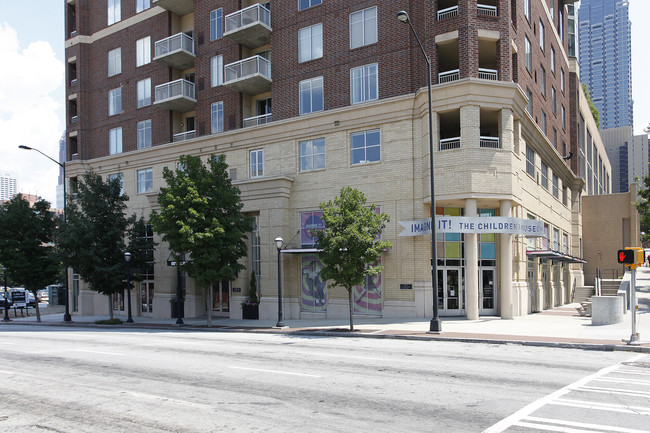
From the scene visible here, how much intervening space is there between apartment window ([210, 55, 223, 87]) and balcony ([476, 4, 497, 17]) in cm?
1563

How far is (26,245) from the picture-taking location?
35.4m

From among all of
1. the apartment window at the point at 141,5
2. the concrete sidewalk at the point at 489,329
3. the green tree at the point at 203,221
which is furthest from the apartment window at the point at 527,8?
the apartment window at the point at 141,5

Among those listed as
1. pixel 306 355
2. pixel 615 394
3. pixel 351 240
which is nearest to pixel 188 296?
Answer: pixel 351 240

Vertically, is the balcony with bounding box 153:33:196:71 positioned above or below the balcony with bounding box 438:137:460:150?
above

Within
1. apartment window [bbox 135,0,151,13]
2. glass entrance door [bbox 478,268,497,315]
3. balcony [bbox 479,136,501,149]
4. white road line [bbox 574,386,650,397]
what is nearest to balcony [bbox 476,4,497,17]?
balcony [bbox 479,136,501,149]

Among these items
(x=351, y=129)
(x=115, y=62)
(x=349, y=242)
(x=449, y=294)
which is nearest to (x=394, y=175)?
(x=351, y=129)

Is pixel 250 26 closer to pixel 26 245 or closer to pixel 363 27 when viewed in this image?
pixel 363 27

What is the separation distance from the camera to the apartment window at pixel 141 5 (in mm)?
36406

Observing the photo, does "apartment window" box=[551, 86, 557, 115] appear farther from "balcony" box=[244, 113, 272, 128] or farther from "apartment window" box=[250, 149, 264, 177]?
"apartment window" box=[250, 149, 264, 177]

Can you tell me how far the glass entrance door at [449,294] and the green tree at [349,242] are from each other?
4.95 m

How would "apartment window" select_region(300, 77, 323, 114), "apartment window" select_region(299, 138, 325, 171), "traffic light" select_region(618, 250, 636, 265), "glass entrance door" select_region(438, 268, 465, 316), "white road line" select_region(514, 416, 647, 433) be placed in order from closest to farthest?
1. "white road line" select_region(514, 416, 647, 433)
2. "traffic light" select_region(618, 250, 636, 265)
3. "glass entrance door" select_region(438, 268, 465, 316)
4. "apartment window" select_region(299, 138, 325, 171)
5. "apartment window" select_region(300, 77, 323, 114)

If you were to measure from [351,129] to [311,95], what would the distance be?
3.39 metres

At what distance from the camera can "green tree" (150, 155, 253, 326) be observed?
2417 centimetres

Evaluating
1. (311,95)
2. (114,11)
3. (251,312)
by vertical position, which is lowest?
(251,312)
